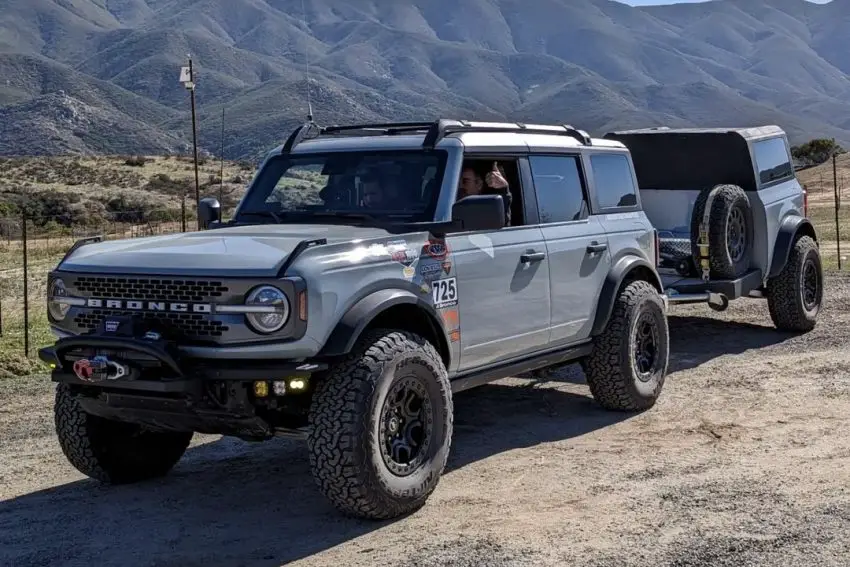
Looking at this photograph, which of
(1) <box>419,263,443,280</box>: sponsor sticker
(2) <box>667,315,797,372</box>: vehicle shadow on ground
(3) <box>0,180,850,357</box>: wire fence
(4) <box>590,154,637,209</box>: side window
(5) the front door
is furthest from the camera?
(3) <box>0,180,850,357</box>: wire fence

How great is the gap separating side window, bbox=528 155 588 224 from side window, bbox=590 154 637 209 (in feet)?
0.90

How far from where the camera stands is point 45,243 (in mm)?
29438

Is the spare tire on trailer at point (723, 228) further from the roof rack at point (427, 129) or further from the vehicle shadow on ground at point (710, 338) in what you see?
the roof rack at point (427, 129)

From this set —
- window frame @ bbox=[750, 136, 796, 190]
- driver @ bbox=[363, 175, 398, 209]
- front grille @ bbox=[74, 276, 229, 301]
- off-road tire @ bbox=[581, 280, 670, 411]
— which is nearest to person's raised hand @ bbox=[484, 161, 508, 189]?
driver @ bbox=[363, 175, 398, 209]

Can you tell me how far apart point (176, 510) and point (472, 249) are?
226cm

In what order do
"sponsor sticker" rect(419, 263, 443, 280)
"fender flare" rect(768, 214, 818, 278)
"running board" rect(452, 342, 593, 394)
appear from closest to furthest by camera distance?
1. "sponsor sticker" rect(419, 263, 443, 280)
2. "running board" rect(452, 342, 593, 394)
3. "fender flare" rect(768, 214, 818, 278)

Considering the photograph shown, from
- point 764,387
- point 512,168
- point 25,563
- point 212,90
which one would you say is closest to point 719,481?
point 512,168

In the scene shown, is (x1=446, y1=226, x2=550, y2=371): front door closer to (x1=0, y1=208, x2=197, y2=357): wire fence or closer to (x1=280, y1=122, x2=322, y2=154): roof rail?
(x1=280, y1=122, x2=322, y2=154): roof rail

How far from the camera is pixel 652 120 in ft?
649

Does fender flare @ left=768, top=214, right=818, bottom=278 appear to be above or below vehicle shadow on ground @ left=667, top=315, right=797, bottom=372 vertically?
above

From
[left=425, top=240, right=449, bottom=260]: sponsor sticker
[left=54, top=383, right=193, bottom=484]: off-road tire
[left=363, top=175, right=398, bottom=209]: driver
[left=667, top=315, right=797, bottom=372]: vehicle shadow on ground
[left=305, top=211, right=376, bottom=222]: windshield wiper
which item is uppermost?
[left=363, top=175, right=398, bottom=209]: driver

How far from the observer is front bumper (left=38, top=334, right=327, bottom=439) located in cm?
536

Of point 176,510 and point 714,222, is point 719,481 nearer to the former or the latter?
point 176,510

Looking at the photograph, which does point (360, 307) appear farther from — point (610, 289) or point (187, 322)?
point (610, 289)
